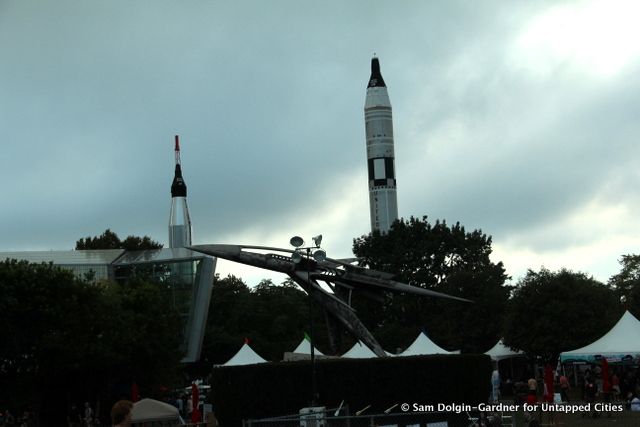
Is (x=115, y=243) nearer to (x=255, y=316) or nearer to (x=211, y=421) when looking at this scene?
(x=255, y=316)

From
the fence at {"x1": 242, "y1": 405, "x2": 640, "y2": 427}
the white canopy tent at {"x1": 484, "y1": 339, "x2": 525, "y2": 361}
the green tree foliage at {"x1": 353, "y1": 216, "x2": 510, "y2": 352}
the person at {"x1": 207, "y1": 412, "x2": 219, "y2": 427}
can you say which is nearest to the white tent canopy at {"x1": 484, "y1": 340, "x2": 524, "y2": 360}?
the white canopy tent at {"x1": 484, "y1": 339, "x2": 525, "y2": 361}

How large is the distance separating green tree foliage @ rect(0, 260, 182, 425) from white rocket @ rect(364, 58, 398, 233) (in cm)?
5115

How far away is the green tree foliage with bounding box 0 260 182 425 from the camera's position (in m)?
45.4

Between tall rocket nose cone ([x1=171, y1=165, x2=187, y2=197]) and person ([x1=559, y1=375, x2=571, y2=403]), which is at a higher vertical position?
tall rocket nose cone ([x1=171, y1=165, x2=187, y2=197])

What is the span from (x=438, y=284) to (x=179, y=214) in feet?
109

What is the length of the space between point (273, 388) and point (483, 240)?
185ft

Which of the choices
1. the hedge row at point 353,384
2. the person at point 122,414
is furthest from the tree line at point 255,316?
the person at point 122,414

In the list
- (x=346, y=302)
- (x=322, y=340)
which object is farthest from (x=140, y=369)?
(x=322, y=340)

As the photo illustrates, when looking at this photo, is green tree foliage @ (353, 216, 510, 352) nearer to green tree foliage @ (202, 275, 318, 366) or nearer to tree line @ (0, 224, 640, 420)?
tree line @ (0, 224, 640, 420)

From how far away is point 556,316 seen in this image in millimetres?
61062

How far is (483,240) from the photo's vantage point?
89.0m

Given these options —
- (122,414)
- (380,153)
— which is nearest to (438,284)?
(380,153)

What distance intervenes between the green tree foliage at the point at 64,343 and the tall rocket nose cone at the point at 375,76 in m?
54.7

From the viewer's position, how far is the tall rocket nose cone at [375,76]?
10416 cm
